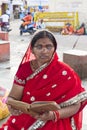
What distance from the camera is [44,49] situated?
6.89 feet

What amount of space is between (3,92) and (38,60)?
2325mm

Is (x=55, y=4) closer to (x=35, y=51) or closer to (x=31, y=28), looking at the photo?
(x=31, y=28)

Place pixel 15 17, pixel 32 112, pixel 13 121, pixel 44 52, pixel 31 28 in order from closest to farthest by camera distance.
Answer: pixel 32 112
pixel 44 52
pixel 13 121
pixel 31 28
pixel 15 17

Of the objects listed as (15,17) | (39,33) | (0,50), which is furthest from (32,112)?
(15,17)

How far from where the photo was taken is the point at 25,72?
2209mm

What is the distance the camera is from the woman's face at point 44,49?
82.7 inches

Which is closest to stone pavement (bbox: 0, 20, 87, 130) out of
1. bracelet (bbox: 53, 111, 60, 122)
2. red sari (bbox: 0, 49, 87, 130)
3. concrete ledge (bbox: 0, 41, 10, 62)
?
concrete ledge (bbox: 0, 41, 10, 62)

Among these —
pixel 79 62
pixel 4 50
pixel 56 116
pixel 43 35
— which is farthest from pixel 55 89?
pixel 4 50

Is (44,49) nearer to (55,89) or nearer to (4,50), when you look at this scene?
(55,89)

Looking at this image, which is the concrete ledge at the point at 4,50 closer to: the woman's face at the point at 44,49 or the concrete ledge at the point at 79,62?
the concrete ledge at the point at 79,62

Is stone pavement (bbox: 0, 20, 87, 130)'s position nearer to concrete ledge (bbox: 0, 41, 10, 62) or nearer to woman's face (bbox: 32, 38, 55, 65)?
concrete ledge (bbox: 0, 41, 10, 62)

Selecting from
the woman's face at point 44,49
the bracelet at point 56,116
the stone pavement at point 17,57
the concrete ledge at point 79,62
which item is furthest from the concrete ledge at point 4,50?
the bracelet at point 56,116

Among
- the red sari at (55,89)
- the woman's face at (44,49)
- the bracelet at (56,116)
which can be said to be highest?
the woman's face at (44,49)

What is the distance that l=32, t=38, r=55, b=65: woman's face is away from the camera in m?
2.10
